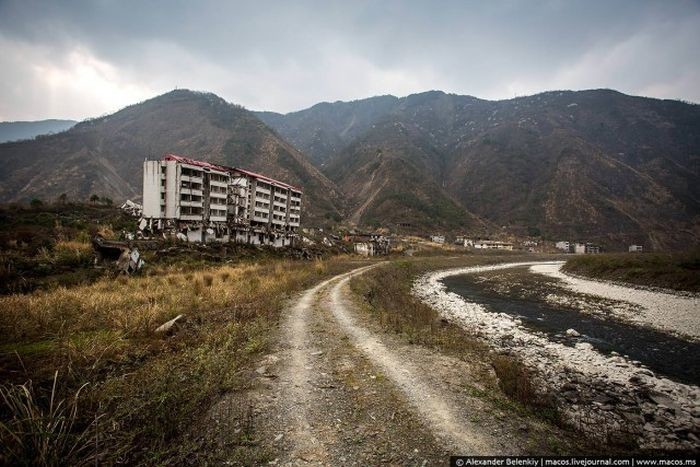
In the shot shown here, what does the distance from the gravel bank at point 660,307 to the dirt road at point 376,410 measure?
18986 millimetres

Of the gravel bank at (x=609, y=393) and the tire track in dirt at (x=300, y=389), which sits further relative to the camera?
the gravel bank at (x=609, y=393)

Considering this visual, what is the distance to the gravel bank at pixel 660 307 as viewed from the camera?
20.7 meters

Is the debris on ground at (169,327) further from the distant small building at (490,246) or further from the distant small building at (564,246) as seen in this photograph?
the distant small building at (564,246)

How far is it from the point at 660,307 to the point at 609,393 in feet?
75.7

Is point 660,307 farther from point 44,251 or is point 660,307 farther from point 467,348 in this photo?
point 44,251

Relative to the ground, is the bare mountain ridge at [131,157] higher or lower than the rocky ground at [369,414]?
higher

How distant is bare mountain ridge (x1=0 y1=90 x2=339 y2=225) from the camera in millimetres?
127375

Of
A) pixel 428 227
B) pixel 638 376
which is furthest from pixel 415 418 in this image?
pixel 428 227

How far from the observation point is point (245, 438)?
5.84m

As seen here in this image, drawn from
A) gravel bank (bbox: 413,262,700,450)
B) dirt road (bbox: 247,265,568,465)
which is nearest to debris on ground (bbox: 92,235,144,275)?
dirt road (bbox: 247,265,568,465)

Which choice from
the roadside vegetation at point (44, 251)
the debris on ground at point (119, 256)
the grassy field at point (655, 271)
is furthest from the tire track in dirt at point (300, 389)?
the grassy field at point (655, 271)

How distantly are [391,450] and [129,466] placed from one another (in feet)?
13.9

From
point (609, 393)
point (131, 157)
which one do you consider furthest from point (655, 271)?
point (131, 157)

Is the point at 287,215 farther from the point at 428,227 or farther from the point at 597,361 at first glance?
the point at 428,227
